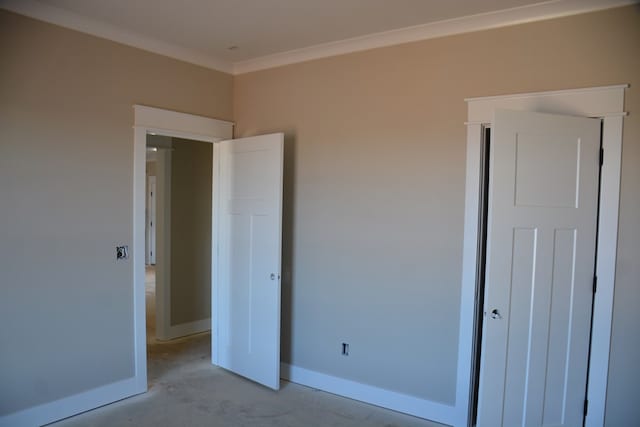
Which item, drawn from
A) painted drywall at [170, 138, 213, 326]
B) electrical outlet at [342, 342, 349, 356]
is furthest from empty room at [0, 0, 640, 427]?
painted drywall at [170, 138, 213, 326]

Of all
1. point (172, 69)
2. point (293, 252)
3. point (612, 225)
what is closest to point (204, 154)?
point (172, 69)

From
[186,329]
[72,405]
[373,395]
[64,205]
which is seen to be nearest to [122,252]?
[64,205]

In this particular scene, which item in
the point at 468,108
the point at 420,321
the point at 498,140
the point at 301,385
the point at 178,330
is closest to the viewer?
the point at 498,140

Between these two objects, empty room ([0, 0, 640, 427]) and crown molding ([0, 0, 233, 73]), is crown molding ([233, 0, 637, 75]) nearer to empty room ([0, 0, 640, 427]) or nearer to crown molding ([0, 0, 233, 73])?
empty room ([0, 0, 640, 427])

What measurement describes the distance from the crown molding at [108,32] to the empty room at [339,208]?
0.01 m

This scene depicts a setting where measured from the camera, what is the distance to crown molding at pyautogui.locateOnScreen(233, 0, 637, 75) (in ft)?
8.63

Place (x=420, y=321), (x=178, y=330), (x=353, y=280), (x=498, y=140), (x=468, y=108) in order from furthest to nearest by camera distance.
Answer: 1. (x=178, y=330)
2. (x=353, y=280)
3. (x=420, y=321)
4. (x=468, y=108)
5. (x=498, y=140)

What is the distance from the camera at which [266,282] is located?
3.67m

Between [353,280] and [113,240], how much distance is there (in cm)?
193

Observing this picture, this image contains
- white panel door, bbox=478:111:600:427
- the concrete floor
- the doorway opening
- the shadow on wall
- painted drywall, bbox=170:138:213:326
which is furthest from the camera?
painted drywall, bbox=170:138:213:326

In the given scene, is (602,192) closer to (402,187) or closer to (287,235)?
(402,187)

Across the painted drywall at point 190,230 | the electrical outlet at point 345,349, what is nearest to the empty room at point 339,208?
the electrical outlet at point 345,349

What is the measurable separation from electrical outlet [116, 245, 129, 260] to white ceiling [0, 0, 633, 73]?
1.62 metres

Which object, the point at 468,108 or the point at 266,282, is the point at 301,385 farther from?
the point at 468,108
